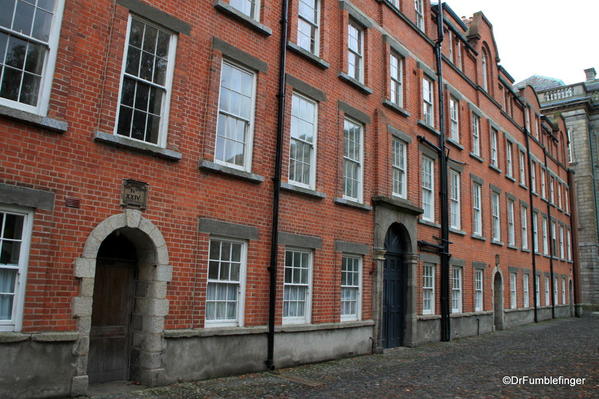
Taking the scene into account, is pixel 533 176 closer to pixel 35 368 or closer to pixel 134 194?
pixel 134 194

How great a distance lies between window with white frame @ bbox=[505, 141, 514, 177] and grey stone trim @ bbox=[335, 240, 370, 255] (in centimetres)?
1479

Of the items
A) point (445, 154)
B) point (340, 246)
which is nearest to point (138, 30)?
point (340, 246)

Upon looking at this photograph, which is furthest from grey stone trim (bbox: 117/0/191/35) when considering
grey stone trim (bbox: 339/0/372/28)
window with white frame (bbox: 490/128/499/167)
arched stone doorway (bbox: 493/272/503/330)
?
arched stone doorway (bbox: 493/272/503/330)

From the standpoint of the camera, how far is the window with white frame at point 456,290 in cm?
1792

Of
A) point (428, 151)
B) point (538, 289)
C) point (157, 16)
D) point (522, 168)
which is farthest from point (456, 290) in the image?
point (157, 16)

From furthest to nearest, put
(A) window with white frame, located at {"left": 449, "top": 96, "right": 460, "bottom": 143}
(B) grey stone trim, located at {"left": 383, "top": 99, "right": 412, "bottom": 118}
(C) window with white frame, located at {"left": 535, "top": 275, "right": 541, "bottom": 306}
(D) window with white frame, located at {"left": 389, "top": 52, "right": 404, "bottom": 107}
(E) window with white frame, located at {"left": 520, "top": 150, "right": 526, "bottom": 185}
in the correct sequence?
1. (C) window with white frame, located at {"left": 535, "top": 275, "right": 541, "bottom": 306}
2. (E) window with white frame, located at {"left": 520, "top": 150, "right": 526, "bottom": 185}
3. (A) window with white frame, located at {"left": 449, "top": 96, "right": 460, "bottom": 143}
4. (D) window with white frame, located at {"left": 389, "top": 52, "right": 404, "bottom": 107}
5. (B) grey stone trim, located at {"left": 383, "top": 99, "right": 412, "bottom": 118}

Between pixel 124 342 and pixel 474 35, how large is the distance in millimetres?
21192

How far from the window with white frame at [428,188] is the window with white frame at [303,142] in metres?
6.30

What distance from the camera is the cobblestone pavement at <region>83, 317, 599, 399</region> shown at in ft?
26.7

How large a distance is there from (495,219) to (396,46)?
11.1 metres

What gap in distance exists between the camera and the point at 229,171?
962cm

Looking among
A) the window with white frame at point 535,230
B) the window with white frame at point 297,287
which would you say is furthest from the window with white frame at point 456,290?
the window with white frame at point 535,230

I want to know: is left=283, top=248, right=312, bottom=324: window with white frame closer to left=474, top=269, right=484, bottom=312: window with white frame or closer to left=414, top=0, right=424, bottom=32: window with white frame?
left=474, top=269, right=484, bottom=312: window with white frame

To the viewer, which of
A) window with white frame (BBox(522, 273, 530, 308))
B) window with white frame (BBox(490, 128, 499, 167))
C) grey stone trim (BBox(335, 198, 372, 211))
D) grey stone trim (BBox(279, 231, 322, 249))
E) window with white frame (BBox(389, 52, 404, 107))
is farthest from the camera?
window with white frame (BBox(522, 273, 530, 308))
